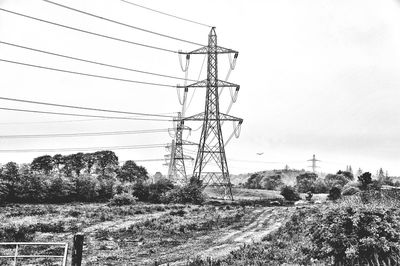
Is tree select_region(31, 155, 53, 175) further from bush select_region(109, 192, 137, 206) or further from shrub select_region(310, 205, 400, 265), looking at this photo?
shrub select_region(310, 205, 400, 265)

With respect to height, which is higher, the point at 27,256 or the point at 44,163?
the point at 44,163

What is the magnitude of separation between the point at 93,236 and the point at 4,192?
2855 cm

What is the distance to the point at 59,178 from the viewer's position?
54.1m

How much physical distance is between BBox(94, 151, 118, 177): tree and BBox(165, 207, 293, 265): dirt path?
7829 centimetres

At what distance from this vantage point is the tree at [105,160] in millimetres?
108625

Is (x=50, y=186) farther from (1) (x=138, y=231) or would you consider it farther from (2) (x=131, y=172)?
(2) (x=131, y=172)

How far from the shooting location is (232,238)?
78.8ft

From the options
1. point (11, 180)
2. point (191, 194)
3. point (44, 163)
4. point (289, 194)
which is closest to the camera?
point (11, 180)

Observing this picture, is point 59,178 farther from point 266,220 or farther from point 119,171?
point 119,171

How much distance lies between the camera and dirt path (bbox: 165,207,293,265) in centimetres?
1961

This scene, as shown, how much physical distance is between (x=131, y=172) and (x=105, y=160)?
838 cm

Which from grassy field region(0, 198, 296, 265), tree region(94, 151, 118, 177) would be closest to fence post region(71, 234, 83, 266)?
grassy field region(0, 198, 296, 265)

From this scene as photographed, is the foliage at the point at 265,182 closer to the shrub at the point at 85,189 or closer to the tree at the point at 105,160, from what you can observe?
the tree at the point at 105,160

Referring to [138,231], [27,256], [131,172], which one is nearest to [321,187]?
[131,172]
